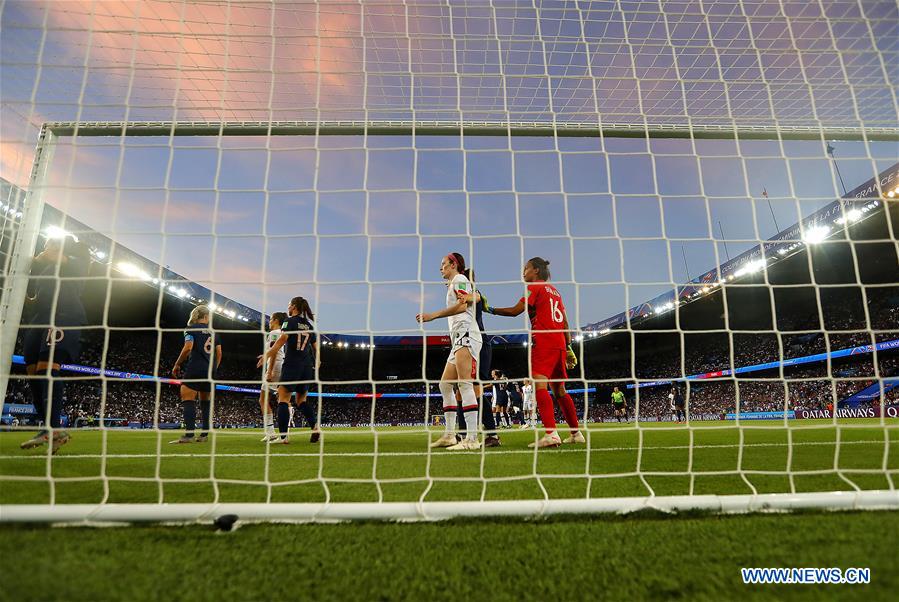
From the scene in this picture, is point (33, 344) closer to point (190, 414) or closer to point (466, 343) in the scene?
point (190, 414)

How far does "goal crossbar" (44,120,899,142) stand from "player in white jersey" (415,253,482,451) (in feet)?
4.24

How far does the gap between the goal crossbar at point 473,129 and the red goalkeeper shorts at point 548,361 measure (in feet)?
6.19

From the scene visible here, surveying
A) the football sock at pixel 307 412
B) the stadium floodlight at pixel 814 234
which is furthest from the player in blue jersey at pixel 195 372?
the stadium floodlight at pixel 814 234

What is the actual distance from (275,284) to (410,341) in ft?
82.8

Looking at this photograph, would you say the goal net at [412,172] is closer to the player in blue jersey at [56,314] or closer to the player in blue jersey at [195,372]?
the player in blue jersey at [56,314]

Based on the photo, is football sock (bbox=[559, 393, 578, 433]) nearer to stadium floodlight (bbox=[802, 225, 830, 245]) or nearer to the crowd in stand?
stadium floodlight (bbox=[802, 225, 830, 245])

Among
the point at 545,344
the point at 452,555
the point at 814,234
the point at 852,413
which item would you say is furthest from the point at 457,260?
the point at 852,413

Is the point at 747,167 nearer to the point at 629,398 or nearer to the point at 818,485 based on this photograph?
the point at 818,485

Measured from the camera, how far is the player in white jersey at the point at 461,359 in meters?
3.91

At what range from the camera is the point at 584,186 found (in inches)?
112

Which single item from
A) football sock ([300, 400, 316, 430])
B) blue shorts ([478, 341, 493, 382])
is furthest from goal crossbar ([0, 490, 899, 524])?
football sock ([300, 400, 316, 430])

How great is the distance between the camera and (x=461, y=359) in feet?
13.2

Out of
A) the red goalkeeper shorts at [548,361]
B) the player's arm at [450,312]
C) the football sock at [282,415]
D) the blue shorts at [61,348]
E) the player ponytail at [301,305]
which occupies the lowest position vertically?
the football sock at [282,415]

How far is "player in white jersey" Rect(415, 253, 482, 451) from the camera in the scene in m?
3.91
